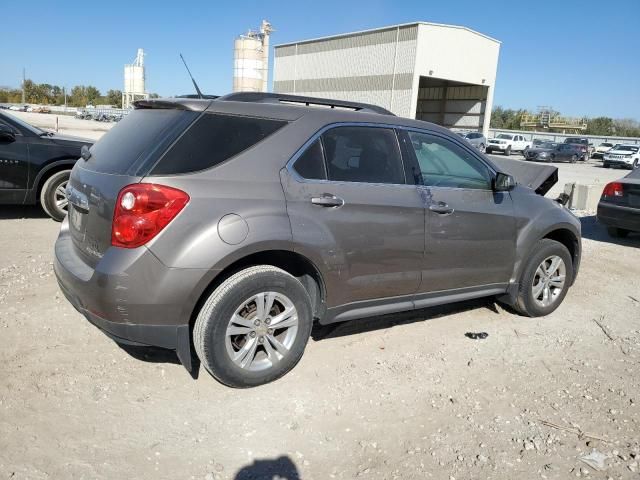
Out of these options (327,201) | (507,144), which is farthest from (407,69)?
(327,201)

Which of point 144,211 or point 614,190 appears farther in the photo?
point 614,190

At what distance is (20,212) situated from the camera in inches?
307

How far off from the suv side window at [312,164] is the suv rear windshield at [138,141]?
0.70m

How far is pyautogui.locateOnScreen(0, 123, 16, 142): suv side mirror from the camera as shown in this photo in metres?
6.73

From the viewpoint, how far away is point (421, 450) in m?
2.85

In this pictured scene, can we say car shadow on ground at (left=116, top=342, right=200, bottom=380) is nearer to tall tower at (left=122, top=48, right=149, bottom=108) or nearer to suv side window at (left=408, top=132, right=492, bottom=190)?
suv side window at (left=408, top=132, right=492, bottom=190)

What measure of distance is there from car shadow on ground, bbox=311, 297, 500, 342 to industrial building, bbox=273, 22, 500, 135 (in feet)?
121

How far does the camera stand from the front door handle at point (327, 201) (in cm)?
330

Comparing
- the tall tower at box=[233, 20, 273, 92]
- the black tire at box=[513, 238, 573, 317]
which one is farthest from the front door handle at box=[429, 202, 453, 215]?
the tall tower at box=[233, 20, 273, 92]

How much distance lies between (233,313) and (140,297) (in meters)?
0.53

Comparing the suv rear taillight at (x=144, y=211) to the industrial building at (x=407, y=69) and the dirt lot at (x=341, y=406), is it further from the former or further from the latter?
the industrial building at (x=407, y=69)

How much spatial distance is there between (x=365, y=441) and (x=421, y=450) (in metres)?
0.30

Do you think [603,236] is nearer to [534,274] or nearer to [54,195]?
[534,274]

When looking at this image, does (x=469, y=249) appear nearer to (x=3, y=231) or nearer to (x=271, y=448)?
(x=271, y=448)
